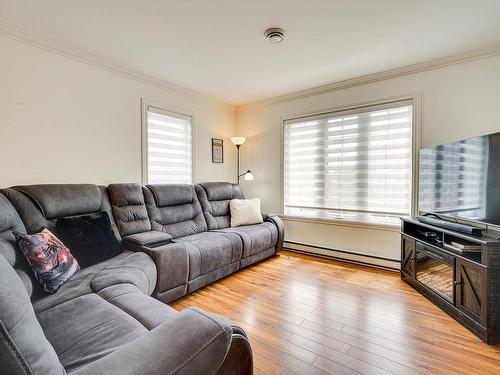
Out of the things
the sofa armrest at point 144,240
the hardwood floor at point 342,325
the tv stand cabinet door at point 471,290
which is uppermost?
the sofa armrest at point 144,240

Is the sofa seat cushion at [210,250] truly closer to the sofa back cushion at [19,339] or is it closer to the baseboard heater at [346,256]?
the baseboard heater at [346,256]

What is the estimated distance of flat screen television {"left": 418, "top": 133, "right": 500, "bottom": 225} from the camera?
198cm

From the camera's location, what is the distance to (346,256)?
3545mm

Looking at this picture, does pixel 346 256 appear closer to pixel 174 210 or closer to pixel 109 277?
pixel 174 210

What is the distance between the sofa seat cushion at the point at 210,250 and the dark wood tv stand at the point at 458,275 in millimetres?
1894

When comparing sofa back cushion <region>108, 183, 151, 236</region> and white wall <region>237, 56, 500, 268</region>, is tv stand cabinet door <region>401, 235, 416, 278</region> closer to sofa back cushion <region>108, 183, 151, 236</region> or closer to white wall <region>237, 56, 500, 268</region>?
white wall <region>237, 56, 500, 268</region>

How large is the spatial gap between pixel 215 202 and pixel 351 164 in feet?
6.52

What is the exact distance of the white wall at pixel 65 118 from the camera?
230 cm

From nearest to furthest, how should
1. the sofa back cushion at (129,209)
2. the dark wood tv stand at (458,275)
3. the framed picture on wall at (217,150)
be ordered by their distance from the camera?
the dark wood tv stand at (458,275)
the sofa back cushion at (129,209)
the framed picture on wall at (217,150)

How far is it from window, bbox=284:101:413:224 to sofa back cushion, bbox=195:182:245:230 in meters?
0.99

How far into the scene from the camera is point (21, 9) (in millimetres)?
2018

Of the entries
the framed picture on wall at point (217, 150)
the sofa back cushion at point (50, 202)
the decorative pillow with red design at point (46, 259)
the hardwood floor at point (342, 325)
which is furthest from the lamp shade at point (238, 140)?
the decorative pillow with red design at point (46, 259)

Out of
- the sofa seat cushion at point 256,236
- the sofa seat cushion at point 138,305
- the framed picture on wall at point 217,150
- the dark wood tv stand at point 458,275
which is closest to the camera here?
the sofa seat cushion at point 138,305

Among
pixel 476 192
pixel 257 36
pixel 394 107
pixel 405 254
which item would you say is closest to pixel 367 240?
pixel 405 254
